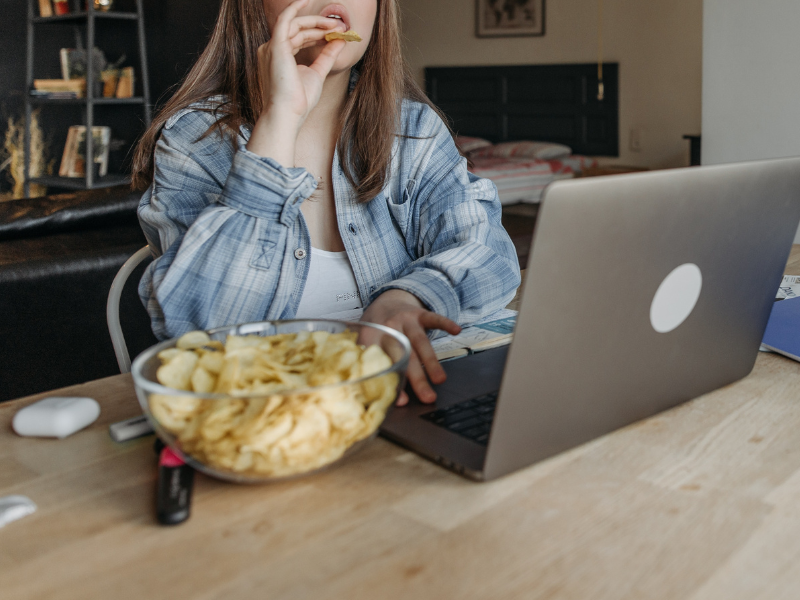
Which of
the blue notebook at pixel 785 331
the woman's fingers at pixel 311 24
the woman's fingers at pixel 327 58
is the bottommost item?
the blue notebook at pixel 785 331

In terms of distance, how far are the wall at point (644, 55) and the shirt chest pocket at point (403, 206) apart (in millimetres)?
3749

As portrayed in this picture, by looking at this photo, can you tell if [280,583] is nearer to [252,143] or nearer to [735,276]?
[735,276]

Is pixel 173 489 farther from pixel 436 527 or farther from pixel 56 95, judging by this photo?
pixel 56 95

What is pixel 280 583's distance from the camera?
0.46m

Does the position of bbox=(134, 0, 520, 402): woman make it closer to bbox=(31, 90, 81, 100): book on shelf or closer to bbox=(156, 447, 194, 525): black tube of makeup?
bbox=(156, 447, 194, 525): black tube of makeup

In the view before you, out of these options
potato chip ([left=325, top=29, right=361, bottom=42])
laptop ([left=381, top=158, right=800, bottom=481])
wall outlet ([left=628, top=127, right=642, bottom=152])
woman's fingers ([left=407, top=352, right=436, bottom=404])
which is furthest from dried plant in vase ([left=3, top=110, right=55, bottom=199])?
laptop ([left=381, top=158, right=800, bottom=481])

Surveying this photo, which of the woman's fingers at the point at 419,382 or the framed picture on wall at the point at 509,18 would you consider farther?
the framed picture on wall at the point at 509,18

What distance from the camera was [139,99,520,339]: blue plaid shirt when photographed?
3.09 feet

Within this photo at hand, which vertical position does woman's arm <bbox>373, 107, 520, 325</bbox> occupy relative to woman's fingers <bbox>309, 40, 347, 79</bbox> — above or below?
below

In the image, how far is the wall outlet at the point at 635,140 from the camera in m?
4.96

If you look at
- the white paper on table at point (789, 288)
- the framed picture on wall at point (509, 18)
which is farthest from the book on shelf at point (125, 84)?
the white paper on table at point (789, 288)

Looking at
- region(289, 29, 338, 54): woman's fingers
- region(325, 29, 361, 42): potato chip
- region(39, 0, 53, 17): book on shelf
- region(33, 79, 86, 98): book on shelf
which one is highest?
region(39, 0, 53, 17): book on shelf

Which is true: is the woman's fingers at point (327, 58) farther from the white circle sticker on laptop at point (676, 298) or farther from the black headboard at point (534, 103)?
the black headboard at point (534, 103)

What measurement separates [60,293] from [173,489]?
1.47 metres
